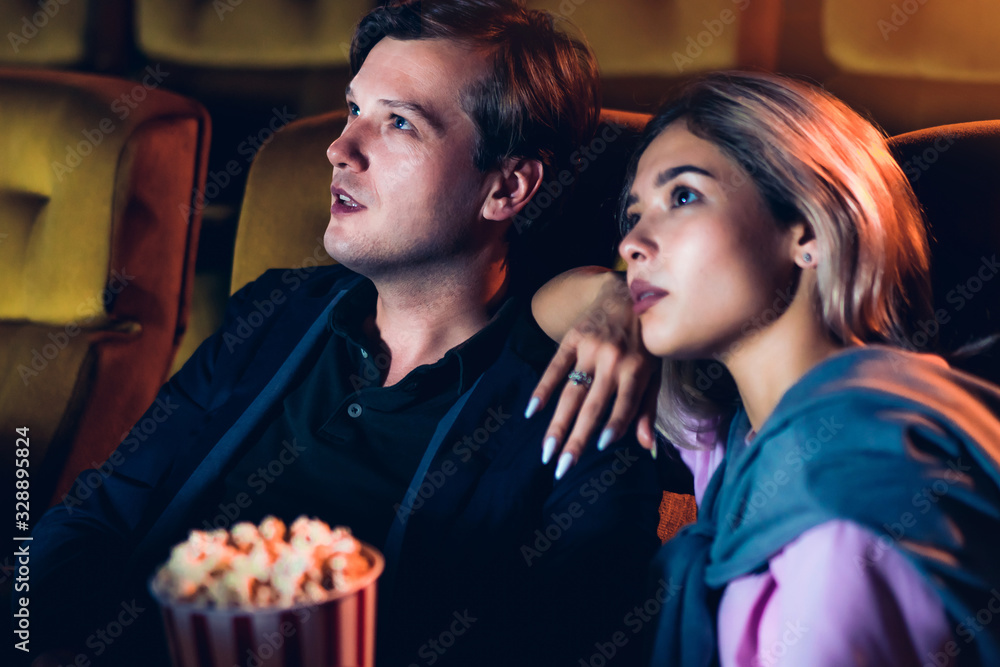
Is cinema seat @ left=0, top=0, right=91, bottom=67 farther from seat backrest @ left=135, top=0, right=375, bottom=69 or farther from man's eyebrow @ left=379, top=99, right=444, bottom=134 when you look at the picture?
man's eyebrow @ left=379, top=99, right=444, bottom=134

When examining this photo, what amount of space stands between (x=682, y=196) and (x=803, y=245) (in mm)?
120

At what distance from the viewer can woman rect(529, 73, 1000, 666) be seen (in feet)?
1.91

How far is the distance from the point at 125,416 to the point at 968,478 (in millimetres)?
1284

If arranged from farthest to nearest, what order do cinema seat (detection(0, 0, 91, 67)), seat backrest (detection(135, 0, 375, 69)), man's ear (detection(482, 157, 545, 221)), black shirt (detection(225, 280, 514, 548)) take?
cinema seat (detection(0, 0, 91, 67)), seat backrest (detection(135, 0, 375, 69)), man's ear (detection(482, 157, 545, 221)), black shirt (detection(225, 280, 514, 548))

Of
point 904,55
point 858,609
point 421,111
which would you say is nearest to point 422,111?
point 421,111

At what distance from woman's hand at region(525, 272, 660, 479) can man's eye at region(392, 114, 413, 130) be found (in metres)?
0.35

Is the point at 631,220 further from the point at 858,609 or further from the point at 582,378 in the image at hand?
the point at 858,609

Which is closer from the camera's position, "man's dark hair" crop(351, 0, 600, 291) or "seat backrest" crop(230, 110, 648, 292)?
"man's dark hair" crop(351, 0, 600, 291)

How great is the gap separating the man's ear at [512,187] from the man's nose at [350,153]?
17cm

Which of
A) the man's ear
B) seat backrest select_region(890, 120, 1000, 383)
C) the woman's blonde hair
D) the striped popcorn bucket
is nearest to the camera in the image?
the striped popcorn bucket

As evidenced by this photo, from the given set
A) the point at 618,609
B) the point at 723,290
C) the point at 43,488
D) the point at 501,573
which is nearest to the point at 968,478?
the point at 723,290

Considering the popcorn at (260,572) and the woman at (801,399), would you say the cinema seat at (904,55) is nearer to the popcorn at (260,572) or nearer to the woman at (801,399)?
the woman at (801,399)

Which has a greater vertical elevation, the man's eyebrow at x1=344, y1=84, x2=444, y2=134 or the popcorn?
the man's eyebrow at x1=344, y1=84, x2=444, y2=134

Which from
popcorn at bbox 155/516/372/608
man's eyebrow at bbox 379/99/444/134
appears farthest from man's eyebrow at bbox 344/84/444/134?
popcorn at bbox 155/516/372/608
